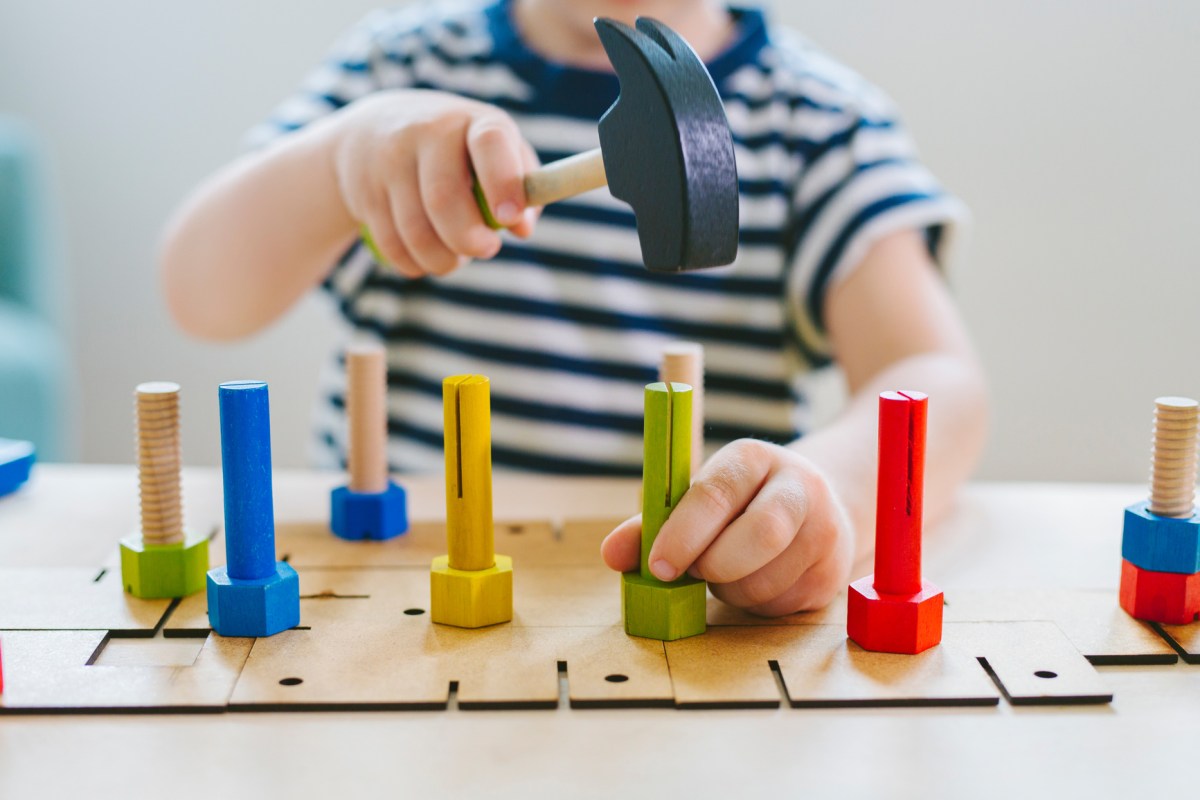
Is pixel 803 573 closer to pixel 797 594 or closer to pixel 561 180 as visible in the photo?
pixel 797 594

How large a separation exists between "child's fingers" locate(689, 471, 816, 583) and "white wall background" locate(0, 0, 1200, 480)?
1459 millimetres

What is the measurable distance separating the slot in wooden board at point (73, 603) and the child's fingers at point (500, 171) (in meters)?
0.27

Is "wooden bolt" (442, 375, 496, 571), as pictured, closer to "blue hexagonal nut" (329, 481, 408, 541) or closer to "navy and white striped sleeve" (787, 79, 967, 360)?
"blue hexagonal nut" (329, 481, 408, 541)

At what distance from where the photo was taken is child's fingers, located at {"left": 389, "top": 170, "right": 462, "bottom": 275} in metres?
0.71

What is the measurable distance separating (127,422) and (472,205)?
165 cm

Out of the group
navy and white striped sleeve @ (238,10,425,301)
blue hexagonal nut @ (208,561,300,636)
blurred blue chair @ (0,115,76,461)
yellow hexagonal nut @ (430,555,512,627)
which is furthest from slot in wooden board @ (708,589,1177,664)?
blurred blue chair @ (0,115,76,461)

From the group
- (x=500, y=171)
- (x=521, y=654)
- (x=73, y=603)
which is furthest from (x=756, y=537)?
(x=73, y=603)

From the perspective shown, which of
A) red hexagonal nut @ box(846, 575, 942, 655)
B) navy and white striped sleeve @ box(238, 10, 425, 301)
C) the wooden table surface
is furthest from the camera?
navy and white striped sleeve @ box(238, 10, 425, 301)

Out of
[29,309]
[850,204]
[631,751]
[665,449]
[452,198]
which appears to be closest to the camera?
[631,751]

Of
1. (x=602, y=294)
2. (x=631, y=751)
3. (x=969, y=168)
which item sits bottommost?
(x=631, y=751)

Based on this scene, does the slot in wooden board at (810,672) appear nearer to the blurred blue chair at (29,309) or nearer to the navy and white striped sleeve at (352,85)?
the navy and white striped sleeve at (352,85)

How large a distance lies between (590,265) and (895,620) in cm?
58

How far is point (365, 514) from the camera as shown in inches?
29.4

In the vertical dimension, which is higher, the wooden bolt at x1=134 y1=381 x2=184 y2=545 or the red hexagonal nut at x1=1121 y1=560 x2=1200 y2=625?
the wooden bolt at x1=134 y1=381 x2=184 y2=545
